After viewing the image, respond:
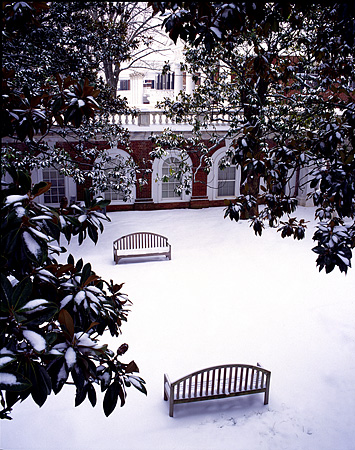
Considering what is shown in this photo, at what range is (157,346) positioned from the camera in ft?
26.5

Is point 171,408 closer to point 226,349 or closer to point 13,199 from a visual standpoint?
point 226,349

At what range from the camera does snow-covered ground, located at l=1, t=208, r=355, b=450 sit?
5871mm

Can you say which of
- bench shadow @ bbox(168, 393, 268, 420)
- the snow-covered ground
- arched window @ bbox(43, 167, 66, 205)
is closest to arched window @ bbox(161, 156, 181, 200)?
arched window @ bbox(43, 167, 66, 205)

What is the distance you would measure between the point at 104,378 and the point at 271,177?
9.34 ft

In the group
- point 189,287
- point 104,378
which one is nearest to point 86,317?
point 104,378

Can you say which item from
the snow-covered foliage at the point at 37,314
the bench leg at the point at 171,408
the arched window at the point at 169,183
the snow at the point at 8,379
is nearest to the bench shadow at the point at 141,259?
the arched window at the point at 169,183

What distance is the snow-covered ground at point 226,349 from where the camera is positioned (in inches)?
231

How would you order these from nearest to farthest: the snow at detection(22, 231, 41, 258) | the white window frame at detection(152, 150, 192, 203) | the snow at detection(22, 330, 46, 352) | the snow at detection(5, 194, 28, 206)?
the snow at detection(22, 330, 46, 352) → the snow at detection(22, 231, 41, 258) → the snow at detection(5, 194, 28, 206) → the white window frame at detection(152, 150, 192, 203)

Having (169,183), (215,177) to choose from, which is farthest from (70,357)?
(215,177)

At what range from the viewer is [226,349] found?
8.09 metres

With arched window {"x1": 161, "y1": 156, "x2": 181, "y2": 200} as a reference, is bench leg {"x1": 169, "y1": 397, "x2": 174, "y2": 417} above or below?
below

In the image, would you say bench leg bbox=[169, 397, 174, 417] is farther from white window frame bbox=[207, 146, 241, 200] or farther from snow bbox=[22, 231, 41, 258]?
white window frame bbox=[207, 146, 241, 200]

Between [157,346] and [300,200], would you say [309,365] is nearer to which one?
[157,346]

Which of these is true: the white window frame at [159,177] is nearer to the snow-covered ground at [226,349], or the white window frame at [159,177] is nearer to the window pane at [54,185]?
the window pane at [54,185]
